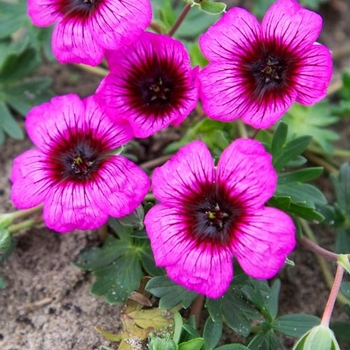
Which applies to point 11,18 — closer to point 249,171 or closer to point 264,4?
point 264,4

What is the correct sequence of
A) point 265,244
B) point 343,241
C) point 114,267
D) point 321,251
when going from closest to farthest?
point 265,244, point 321,251, point 114,267, point 343,241

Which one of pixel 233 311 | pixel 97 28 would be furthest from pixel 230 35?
pixel 233 311

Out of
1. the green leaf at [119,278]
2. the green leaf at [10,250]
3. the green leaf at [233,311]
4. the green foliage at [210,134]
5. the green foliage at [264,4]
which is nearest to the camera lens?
the green leaf at [233,311]

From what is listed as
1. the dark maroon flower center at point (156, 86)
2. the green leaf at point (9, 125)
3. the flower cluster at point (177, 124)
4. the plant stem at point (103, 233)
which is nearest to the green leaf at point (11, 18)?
the green leaf at point (9, 125)

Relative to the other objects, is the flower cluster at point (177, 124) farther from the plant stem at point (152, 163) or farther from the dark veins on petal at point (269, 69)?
the plant stem at point (152, 163)

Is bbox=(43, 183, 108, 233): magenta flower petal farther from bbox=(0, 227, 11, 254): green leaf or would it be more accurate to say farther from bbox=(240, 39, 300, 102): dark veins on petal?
bbox=(240, 39, 300, 102): dark veins on petal

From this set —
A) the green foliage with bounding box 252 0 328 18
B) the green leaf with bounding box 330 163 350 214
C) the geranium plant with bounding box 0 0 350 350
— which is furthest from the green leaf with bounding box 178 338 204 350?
the green foliage with bounding box 252 0 328 18

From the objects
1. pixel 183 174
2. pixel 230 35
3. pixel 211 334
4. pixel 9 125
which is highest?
pixel 230 35
